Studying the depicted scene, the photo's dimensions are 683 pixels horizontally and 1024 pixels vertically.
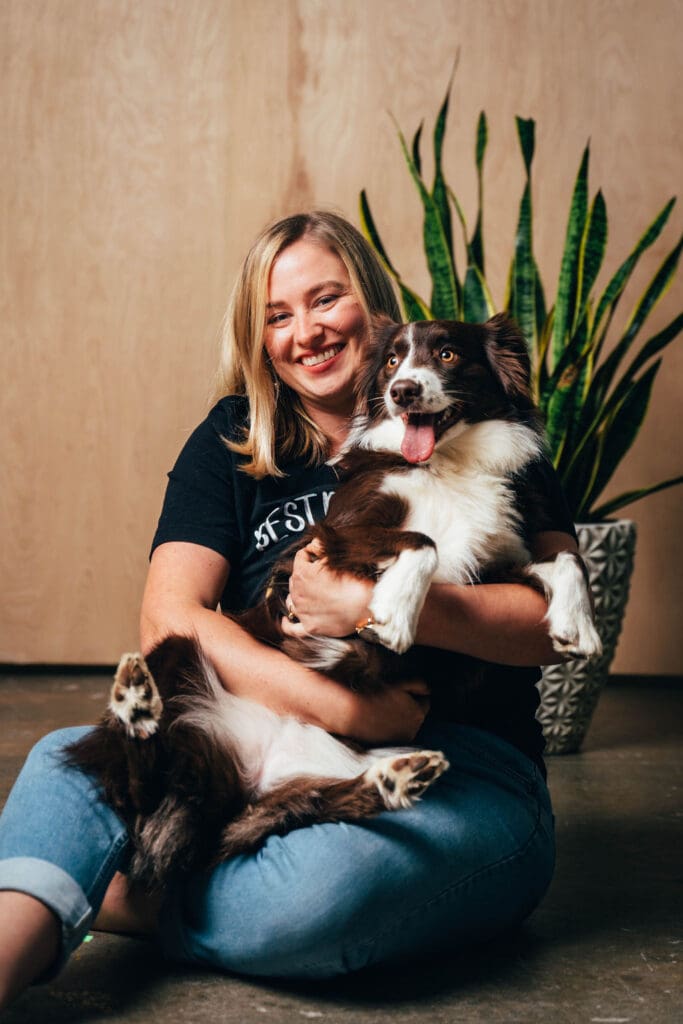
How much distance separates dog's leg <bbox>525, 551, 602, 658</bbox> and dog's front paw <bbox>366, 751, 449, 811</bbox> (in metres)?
0.27

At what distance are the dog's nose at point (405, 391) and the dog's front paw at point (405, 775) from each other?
54cm

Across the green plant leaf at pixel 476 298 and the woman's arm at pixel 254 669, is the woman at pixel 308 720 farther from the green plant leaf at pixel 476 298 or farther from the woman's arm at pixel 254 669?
the green plant leaf at pixel 476 298

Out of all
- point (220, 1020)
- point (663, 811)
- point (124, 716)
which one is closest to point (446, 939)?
point (220, 1020)

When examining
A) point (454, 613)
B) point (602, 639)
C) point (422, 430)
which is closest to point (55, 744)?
point (454, 613)

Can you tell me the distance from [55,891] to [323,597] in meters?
0.57

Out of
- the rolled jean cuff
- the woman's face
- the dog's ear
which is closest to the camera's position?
the rolled jean cuff

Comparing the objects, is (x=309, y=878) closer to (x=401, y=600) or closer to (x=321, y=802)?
(x=321, y=802)

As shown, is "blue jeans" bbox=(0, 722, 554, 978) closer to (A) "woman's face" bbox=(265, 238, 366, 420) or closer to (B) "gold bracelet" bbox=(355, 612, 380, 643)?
(B) "gold bracelet" bbox=(355, 612, 380, 643)

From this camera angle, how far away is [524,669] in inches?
75.0

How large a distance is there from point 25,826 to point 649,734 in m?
2.32

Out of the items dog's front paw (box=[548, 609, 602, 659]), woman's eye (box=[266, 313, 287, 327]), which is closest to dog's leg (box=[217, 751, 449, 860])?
dog's front paw (box=[548, 609, 602, 659])

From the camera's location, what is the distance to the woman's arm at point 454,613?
1647 millimetres

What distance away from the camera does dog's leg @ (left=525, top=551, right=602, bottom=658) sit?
5.33 feet

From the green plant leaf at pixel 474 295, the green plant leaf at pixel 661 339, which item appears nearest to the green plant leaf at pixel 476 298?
the green plant leaf at pixel 474 295
